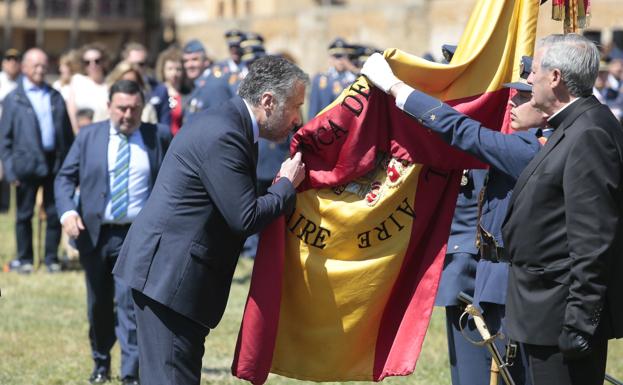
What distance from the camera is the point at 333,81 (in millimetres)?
16969

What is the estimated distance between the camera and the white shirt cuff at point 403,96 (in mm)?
5199

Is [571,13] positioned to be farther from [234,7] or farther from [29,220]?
[234,7]

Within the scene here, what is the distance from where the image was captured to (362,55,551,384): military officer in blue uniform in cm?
501

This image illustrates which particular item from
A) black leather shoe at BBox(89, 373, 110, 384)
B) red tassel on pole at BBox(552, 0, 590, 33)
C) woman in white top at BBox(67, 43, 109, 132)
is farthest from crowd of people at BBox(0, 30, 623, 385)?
woman in white top at BBox(67, 43, 109, 132)

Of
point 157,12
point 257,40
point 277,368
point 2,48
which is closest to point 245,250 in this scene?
point 257,40

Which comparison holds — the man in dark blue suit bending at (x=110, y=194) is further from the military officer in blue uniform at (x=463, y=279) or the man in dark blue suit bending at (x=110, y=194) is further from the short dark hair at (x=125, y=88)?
the military officer in blue uniform at (x=463, y=279)

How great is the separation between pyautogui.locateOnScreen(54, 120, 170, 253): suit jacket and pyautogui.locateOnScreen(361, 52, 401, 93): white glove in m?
2.92

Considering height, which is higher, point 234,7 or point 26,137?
point 26,137

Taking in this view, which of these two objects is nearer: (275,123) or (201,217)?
(201,217)

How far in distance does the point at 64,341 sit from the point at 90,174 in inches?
87.6

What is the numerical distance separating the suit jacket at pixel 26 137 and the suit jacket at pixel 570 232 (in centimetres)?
901

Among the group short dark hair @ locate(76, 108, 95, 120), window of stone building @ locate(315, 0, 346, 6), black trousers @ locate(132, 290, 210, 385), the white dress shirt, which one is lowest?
window of stone building @ locate(315, 0, 346, 6)

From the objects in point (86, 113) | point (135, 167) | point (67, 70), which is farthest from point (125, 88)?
point (67, 70)

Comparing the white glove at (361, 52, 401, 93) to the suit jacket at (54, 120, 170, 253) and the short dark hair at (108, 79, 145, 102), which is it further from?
the suit jacket at (54, 120, 170, 253)
